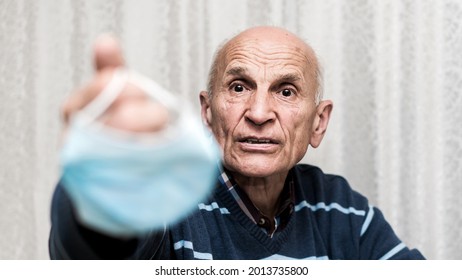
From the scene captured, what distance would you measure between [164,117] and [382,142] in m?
1.26

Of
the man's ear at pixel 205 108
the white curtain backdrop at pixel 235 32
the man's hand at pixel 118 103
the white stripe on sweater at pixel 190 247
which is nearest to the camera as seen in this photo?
the man's hand at pixel 118 103

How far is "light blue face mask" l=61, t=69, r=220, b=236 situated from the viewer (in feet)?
1.92

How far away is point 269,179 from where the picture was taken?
1438 mm

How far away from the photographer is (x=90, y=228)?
740mm

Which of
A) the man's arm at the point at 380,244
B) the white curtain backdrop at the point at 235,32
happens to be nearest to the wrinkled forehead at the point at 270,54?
the white curtain backdrop at the point at 235,32

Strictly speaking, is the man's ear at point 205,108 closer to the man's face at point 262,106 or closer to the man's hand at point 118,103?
the man's face at point 262,106

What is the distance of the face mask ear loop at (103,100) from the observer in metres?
0.59

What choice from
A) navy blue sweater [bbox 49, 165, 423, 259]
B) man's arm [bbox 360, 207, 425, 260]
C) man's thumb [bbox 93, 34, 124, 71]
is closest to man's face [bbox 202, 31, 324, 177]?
navy blue sweater [bbox 49, 165, 423, 259]

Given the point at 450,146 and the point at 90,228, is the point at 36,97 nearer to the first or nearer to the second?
the point at 90,228

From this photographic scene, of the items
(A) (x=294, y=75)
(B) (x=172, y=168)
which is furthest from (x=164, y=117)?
(A) (x=294, y=75)

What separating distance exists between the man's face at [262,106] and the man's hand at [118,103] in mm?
705

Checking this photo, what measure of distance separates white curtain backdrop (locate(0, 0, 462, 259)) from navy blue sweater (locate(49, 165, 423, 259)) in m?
0.25

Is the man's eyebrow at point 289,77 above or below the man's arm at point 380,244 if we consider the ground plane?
above

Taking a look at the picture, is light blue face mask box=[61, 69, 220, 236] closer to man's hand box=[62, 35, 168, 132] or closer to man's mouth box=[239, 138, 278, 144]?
man's hand box=[62, 35, 168, 132]
